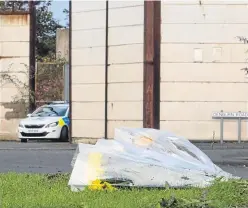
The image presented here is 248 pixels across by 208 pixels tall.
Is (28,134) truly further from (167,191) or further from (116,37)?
(167,191)

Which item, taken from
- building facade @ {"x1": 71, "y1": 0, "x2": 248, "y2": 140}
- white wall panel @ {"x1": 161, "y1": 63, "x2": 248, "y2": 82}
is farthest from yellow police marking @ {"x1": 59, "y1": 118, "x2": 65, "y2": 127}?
white wall panel @ {"x1": 161, "y1": 63, "x2": 248, "y2": 82}

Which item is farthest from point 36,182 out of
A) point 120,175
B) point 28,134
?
point 28,134

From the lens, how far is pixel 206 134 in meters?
18.7

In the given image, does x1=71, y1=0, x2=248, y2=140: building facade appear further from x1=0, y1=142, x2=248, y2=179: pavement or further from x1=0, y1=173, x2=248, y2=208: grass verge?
x1=0, y1=173, x2=248, y2=208: grass verge

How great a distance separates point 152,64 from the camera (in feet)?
61.1

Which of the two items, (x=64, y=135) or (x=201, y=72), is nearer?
(x=201, y=72)

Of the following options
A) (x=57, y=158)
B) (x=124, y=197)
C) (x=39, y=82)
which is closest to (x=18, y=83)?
(x=39, y=82)

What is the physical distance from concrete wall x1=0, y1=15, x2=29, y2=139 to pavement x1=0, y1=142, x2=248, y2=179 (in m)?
4.13

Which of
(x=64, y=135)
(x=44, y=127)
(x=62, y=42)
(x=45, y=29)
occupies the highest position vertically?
(x=45, y=29)

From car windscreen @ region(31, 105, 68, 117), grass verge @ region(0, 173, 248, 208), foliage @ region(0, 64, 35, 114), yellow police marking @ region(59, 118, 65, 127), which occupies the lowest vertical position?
yellow police marking @ region(59, 118, 65, 127)

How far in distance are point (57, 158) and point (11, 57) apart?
892 cm

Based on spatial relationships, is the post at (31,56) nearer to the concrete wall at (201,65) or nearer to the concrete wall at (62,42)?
the concrete wall at (201,65)

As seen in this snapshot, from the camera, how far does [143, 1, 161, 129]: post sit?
18.6m

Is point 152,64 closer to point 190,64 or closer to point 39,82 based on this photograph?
point 190,64
